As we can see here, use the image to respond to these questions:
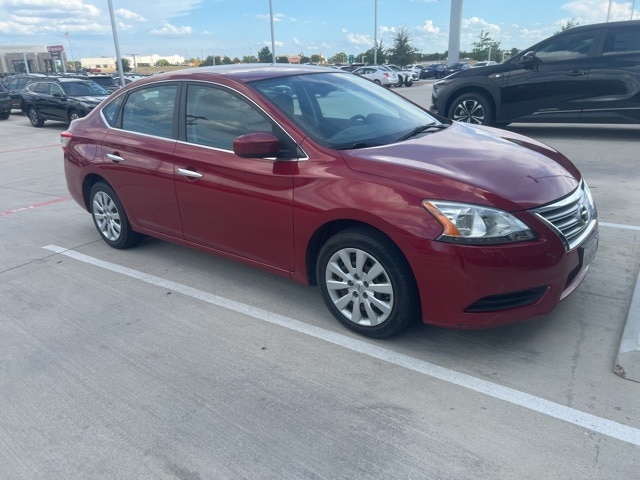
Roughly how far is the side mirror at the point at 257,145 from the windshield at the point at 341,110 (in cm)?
26

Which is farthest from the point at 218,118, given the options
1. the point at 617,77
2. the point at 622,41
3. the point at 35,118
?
the point at 35,118

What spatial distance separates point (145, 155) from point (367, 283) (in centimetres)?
237

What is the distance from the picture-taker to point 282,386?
3.04m

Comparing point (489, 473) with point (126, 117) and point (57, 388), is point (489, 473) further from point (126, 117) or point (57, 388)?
point (126, 117)

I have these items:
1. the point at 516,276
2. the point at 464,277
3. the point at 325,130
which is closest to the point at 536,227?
the point at 516,276

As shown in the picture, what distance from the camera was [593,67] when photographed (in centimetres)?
896

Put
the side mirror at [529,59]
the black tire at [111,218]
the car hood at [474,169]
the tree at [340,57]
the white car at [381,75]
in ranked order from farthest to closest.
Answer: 1. the tree at [340,57]
2. the white car at [381,75]
3. the side mirror at [529,59]
4. the black tire at [111,218]
5. the car hood at [474,169]

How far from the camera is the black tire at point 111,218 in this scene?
5.09m

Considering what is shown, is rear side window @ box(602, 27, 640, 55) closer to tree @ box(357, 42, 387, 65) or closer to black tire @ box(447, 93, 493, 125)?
black tire @ box(447, 93, 493, 125)

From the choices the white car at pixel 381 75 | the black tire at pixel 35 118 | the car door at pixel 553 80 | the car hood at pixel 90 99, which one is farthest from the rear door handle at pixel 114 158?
the white car at pixel 381 75

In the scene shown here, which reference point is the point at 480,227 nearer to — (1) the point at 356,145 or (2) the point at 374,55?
(1) the point at 356,145

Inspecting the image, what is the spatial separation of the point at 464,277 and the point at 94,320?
8.81 ft

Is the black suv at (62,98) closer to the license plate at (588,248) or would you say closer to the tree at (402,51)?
the license plate at (588,248)

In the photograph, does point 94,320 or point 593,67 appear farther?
point 593,67
